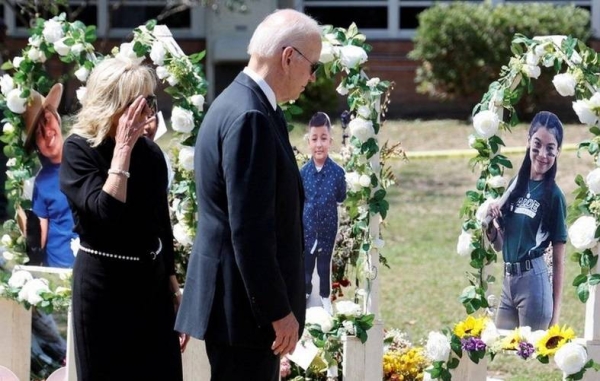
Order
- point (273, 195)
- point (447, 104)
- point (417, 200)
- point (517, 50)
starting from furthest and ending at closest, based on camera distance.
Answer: point (447, 104)
point (417, 200)
point (517, 50)
point (273, 195)

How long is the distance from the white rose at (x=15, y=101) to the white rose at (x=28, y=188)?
35 cm

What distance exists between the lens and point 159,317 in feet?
13.6

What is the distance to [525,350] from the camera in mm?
4688

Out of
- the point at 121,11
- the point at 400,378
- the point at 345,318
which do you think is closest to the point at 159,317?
the point at 345,318

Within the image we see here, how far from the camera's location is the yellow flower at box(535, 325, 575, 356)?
15.4 feet

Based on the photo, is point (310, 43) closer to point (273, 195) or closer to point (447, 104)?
point (273, 195)

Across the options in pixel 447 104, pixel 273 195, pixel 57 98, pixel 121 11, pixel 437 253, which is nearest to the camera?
pixel 273 195

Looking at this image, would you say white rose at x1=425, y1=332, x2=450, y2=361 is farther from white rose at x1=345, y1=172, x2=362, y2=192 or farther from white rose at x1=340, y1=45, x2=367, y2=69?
white rose at x1=340, y1=45, x2=367, y2=69

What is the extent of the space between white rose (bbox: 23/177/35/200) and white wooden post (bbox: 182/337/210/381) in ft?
3.79

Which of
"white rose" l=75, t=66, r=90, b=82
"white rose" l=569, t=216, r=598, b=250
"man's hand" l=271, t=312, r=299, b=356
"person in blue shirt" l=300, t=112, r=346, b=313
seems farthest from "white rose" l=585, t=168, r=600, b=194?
"white rose" l=75, t=66, r=90, b=82

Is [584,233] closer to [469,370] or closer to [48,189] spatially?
[469,370]

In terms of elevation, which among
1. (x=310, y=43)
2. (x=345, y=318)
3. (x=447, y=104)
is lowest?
(x=447, y=104)

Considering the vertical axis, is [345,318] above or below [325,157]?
below

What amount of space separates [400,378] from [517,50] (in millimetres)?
1704
